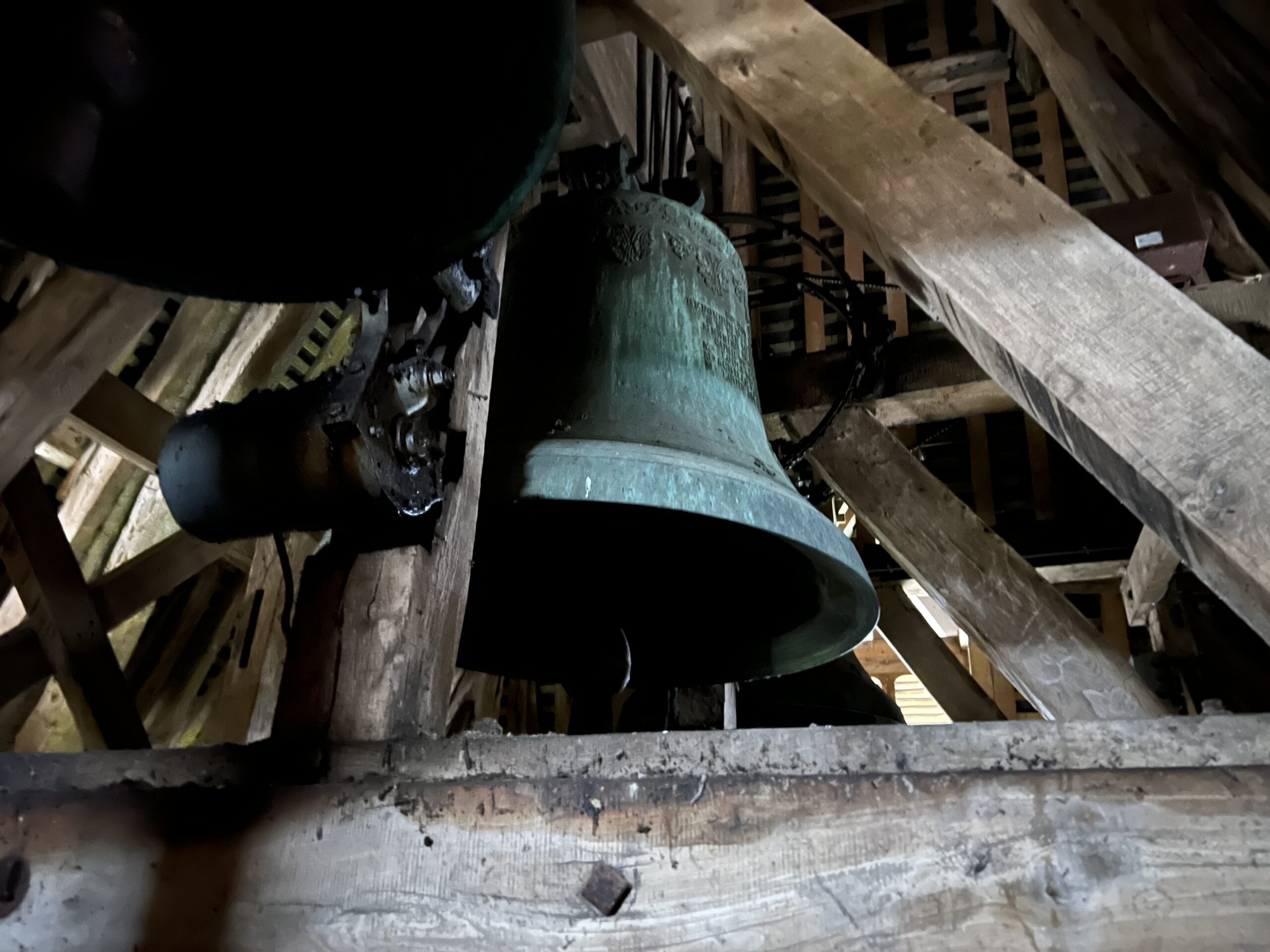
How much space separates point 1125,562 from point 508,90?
8.27 ft

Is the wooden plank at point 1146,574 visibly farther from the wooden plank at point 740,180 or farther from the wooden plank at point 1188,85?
the wooden plank at point 740,180

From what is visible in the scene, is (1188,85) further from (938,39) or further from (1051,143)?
(938,39)

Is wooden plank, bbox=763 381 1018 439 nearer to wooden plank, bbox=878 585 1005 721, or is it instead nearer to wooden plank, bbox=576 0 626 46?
wooden plank, bbox=878 585 1005 721

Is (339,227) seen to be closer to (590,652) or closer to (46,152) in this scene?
(46,152)

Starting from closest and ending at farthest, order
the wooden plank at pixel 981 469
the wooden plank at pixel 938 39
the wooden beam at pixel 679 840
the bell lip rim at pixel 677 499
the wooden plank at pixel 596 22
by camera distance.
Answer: the wooden beam at pixel 679 840, the bell lip rim at pixel 677 499, the wooden plank at pixel 596 22, the wooden plank at pixel 981 469, the wooden plank at pixel 938 39

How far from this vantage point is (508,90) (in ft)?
2.78

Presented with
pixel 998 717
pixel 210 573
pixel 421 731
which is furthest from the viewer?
pixel 210 573

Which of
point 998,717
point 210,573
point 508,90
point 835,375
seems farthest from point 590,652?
point 210,573

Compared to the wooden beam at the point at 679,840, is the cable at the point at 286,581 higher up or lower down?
higher up

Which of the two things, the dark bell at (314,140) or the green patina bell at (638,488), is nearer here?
the dark bell at (314,140)


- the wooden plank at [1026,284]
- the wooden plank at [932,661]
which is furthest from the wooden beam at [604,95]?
the wooden plank at [932,661]

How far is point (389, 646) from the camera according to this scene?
0.84 metres

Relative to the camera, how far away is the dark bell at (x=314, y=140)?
0.83 m

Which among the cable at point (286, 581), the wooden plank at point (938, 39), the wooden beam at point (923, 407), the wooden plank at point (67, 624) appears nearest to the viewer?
the cable at point (286, 581)
